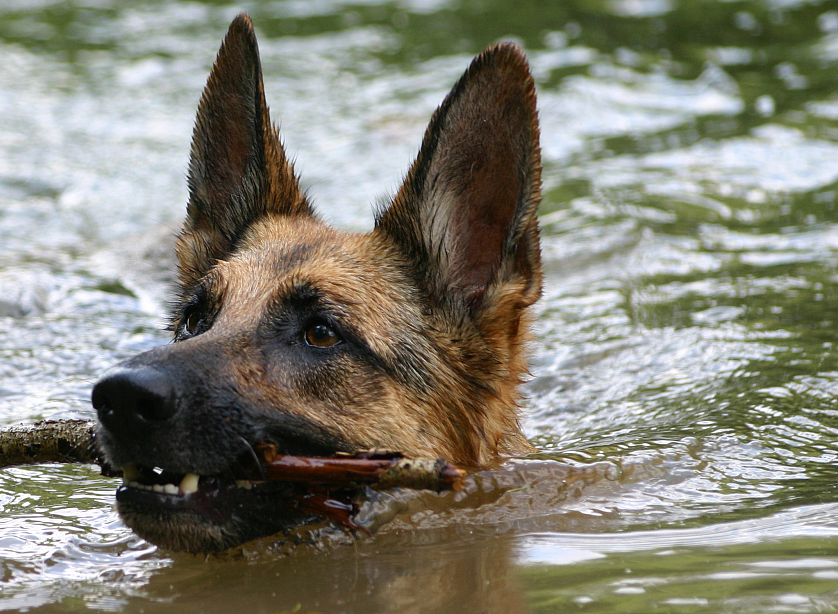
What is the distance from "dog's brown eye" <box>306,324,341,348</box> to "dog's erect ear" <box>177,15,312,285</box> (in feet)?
3.94

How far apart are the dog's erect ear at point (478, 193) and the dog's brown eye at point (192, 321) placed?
103 cm

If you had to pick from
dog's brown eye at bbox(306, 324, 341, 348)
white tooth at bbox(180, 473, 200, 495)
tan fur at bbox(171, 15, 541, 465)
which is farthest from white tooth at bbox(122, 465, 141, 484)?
dog's brown eye at bbox(306, 324, 341, 348)

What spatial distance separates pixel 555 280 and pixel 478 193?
4.01m

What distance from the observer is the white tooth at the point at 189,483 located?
12.3 feet

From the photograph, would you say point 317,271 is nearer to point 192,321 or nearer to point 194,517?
point 192,321

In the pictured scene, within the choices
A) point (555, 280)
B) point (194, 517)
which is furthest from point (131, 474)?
point (555, 280)

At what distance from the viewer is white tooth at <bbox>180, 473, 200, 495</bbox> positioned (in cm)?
373

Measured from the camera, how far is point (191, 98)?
13062 mm

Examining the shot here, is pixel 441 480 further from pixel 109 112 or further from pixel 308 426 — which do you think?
pixel 109 112

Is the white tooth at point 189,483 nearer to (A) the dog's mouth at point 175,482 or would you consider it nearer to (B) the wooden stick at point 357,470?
(A) the dog's mouth at point 175,482

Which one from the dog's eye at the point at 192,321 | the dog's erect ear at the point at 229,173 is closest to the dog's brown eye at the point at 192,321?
the dog's eye at the point at 192,321

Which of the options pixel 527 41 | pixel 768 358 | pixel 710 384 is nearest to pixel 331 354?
pixel 710 384

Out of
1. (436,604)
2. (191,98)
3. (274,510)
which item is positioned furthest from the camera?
(191,98)

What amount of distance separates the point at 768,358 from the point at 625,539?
121 inches
